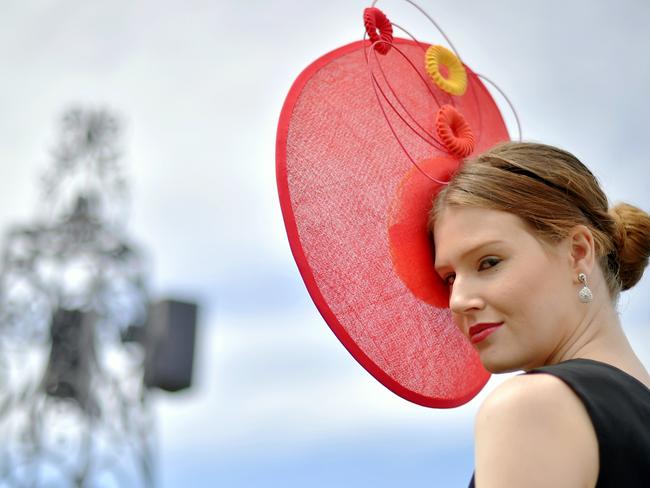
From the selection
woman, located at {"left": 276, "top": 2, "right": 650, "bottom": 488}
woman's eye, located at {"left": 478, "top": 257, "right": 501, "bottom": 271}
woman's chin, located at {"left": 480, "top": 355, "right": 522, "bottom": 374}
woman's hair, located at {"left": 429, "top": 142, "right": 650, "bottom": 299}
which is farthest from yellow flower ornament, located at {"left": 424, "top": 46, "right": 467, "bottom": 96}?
woman's chin, located at {"left": 480, "top": 355, "right": 522, "bottom": 374}

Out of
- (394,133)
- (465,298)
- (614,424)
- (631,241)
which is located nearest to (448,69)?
(394,133)

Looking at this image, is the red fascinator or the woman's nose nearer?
the woman's nose

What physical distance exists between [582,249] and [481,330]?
0.61 feet

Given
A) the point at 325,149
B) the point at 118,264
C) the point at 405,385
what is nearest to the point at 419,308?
the point at 405,385

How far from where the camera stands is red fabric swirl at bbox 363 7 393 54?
1.47 metres

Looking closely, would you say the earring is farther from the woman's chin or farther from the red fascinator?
the red fascinator

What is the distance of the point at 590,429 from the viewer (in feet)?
3.08

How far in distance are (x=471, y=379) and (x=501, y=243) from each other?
18.2 inches

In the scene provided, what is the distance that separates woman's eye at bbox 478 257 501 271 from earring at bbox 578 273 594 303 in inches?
4.7

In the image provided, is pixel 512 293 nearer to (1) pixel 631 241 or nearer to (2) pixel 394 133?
(1) pixel 631 241

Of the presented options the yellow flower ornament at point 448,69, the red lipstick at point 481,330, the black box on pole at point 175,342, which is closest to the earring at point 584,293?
the red lipstick at point 481,330

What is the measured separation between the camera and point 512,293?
116 cm

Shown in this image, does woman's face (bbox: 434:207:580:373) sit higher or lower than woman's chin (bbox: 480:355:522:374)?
higher

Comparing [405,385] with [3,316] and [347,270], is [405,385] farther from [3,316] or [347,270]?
[3,316]
